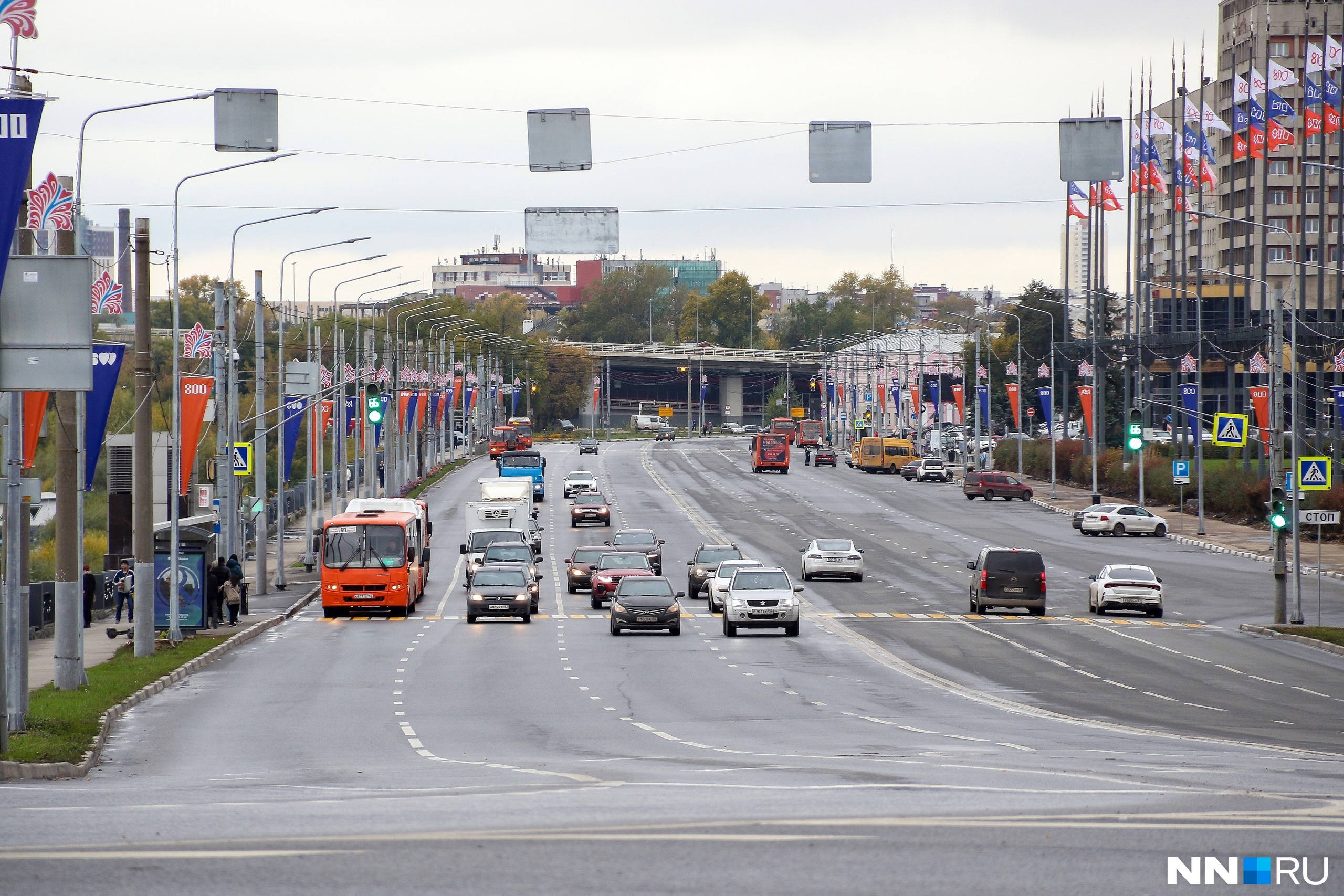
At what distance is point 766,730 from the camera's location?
784 inches

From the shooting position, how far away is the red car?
43438 mm

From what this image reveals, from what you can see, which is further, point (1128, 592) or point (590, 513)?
point (590, 513)

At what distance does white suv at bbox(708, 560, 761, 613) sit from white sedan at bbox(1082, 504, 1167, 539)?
2906 centimetres

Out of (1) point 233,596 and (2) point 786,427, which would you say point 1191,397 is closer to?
(1) point 233,596

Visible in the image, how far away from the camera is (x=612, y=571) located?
44.2m

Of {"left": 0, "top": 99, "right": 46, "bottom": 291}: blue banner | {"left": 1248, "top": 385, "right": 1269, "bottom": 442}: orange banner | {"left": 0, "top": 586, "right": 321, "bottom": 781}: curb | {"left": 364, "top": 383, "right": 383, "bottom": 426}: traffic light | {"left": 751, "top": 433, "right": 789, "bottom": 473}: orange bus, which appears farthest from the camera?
{"left": 751, "top": 433, "right": 789, "bottom": 473}: orange bus

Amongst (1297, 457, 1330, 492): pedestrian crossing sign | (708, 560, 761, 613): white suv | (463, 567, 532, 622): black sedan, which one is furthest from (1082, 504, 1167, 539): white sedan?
(463, 567, 532, 622): black sedan

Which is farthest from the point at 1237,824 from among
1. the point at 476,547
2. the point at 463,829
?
the point at 476,547

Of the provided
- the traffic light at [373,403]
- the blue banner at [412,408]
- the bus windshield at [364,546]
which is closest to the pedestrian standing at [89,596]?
the bus windshield at [364,546]

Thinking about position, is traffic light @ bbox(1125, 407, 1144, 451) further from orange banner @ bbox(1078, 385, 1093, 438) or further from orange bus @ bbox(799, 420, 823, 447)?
orange bus @ bbox(799, 420, 823, 447)

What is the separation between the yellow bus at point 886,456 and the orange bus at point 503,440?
27436 mm

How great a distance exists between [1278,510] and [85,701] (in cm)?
2840

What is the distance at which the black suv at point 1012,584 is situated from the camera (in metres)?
40.8

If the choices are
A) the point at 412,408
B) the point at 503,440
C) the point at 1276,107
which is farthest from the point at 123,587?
the point at 503,440
